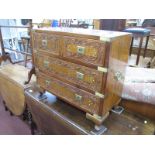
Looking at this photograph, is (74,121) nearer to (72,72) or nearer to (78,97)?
(78,97)

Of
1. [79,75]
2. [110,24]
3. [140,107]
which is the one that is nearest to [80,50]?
[79,75]

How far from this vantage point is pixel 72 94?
1072 mm

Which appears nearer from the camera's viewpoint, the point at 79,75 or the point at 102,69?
the point at 102,69

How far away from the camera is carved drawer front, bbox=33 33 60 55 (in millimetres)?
1047

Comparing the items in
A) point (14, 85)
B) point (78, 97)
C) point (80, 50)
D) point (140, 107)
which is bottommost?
point (14, 85)

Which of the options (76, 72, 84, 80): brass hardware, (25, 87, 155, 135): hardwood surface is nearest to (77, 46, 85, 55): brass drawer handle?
(76, 72, 84, 80): brass hardware

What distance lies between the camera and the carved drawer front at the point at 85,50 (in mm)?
828

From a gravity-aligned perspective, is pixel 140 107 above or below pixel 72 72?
below

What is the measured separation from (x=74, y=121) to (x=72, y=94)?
0.20 m

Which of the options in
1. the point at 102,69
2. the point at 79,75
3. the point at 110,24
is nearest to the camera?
the point at 102,69

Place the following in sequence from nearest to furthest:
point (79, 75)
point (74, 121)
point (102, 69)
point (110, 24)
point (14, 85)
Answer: point (102, 69) → point (79, 75) → point (74, 121) → point (14, 85) → point (110, 24)
